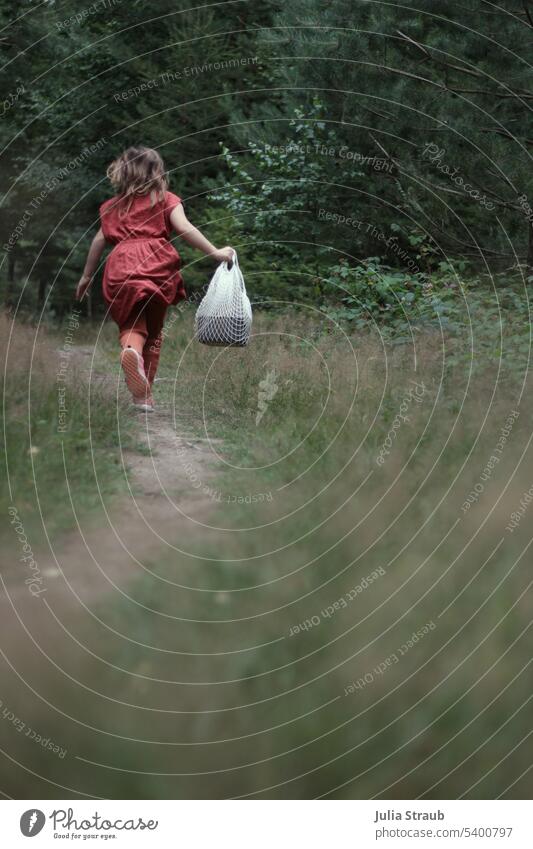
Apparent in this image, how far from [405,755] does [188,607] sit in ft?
3.30

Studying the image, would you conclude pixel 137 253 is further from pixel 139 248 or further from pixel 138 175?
pixel 138 175

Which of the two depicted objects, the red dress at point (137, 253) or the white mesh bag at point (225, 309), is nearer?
the red dress at point (137, 253)

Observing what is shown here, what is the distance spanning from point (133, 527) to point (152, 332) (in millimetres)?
2759

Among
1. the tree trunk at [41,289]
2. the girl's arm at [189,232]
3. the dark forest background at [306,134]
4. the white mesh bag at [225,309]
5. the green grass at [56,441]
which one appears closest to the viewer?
the green grass at [56,441]

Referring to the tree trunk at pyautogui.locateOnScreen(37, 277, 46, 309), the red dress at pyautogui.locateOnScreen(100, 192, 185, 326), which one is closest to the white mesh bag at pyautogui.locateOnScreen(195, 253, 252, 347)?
the red dress at pyautogui.locateOnScreen(100, 192, 185, 326)

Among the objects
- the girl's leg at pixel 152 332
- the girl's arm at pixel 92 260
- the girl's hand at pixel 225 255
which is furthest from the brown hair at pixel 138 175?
the girl's leg at pixel 152 332

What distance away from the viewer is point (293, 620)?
11.1 feet

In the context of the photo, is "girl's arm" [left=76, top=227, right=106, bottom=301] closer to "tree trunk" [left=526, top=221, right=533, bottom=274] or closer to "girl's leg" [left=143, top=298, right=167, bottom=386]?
"girl's leg" [left=143, top=298, right=167, bottom=386]

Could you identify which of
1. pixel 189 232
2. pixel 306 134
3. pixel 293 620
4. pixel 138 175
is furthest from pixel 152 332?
pixel 306 134

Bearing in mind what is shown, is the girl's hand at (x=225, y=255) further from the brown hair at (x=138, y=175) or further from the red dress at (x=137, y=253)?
the brown hair at (x=138, y=175)

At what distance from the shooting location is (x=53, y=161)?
1780 cm

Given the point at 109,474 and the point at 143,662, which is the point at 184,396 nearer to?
the point at 109,474

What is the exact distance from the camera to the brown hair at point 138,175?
7.03 meters

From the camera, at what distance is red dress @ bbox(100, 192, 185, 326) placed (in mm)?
7070
